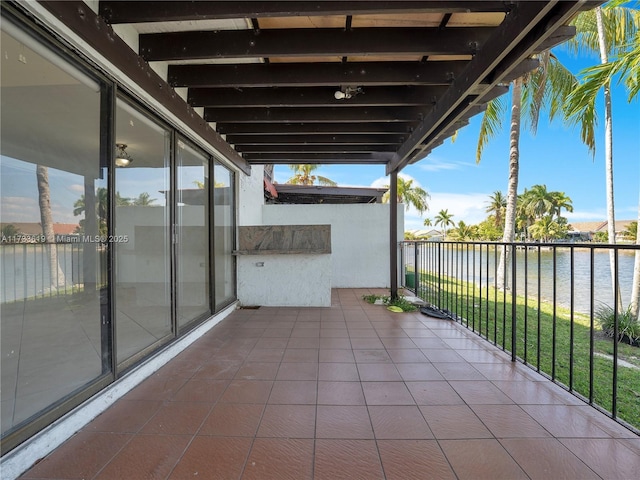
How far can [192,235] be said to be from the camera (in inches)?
133

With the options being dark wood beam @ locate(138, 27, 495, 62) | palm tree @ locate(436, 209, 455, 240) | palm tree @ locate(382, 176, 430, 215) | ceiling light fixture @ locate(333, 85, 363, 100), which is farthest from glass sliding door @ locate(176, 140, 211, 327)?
palm tree @ locate(436, 209, 455, 240)

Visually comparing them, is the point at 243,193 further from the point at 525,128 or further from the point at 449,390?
the point at 525,128

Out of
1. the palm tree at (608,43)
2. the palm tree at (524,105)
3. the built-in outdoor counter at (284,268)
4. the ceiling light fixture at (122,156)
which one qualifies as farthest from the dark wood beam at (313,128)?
the palm tree at (524,105)

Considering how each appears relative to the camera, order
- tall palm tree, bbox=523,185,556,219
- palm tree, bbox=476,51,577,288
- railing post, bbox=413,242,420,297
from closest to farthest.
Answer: railing post, bbox=413,242,420,297 → palm tree, bbox=476,51,577,288 → tall palm tree, bbox=523,185,556,219

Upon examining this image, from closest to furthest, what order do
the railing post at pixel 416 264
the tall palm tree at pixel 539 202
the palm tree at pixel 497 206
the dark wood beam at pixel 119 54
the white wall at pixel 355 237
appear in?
the dark wood beam at pixel 119 54 < the railing post at pixel 416 264 < the white wall at pixel 355 237 < the tall palm tree at pixel 539 202 < the palm tree at pixel 497 206

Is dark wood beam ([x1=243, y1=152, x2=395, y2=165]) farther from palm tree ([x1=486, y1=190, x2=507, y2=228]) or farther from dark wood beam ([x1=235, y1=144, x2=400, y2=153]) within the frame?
palm tree ([x1=486, y1=190, x2=507, y2=228])

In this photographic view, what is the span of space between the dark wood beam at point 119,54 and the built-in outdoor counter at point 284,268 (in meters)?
1.89

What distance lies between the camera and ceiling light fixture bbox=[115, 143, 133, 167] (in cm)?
221

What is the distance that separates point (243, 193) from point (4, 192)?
3.74 meters

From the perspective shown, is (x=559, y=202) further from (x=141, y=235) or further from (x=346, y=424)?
(x=141, y=235)

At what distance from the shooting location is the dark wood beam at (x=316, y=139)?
13.7ft

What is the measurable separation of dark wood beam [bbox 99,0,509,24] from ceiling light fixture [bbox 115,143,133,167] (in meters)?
0.80

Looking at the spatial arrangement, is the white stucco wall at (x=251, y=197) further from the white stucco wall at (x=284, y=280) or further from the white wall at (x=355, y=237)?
the white stucco wall at (x=284, y=280)

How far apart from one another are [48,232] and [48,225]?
0.04 m
